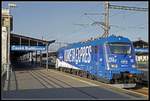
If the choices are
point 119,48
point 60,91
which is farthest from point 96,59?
point 60,91

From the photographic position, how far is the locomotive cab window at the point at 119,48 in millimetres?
25141

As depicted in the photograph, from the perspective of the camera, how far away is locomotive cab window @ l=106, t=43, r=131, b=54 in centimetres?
2514

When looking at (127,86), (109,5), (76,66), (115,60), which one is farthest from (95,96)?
(109,5)

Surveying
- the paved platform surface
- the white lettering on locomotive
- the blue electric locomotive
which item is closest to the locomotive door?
the blue electric locomotive

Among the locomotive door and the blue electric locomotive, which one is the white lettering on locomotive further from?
the locomotive door

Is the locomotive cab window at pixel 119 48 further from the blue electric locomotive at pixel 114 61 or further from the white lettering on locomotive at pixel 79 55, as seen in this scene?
the white lettering on locomotive at pixel 79 55

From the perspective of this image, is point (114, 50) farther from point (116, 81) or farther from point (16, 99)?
point (16, 99)

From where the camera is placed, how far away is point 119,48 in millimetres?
25281

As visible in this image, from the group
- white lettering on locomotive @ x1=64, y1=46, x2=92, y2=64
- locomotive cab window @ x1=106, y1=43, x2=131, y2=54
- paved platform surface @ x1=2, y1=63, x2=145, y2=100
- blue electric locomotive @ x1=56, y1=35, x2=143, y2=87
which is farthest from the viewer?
white lettering on locomotive @ x1=64, y1=46, x2=92, y2=64

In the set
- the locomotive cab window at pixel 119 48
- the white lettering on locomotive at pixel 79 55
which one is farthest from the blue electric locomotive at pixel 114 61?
the white lettering on locomotive at pixel 79 55

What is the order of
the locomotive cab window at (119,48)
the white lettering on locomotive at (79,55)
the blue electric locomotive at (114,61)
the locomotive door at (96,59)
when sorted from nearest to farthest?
the blue electric locomotive at (114,61), the locomotive cab window at (119,48), the locomotive door at (96,59), the white lettering on locomotive at (79,55)

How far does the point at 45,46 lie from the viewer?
55.3 meters

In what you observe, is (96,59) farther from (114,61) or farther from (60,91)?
(60,91)

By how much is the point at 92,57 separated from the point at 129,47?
3498 mm
